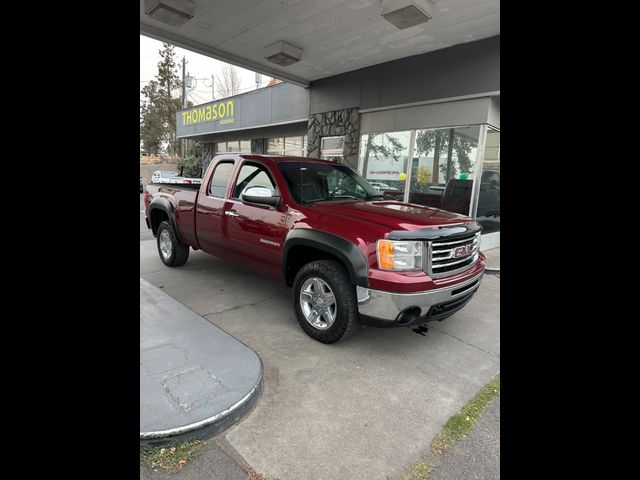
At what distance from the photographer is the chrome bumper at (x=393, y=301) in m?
3.30

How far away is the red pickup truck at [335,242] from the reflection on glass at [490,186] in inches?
157

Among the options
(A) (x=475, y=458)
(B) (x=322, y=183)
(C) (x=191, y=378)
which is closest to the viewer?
(A) (x=475, y=458)

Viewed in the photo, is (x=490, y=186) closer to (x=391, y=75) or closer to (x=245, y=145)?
(x=391, y=75)

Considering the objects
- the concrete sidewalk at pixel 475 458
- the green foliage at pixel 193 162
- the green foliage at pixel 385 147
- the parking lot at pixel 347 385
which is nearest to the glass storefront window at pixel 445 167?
the green foliage at pixel 385 147

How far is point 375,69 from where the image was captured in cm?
938

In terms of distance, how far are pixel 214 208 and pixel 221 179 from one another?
1.43 feet

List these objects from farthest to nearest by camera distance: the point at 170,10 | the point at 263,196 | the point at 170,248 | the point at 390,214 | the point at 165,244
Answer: the point at 165,244
the point at 170,248
the point at 170,10
the point at 263,196
the point at 390,214

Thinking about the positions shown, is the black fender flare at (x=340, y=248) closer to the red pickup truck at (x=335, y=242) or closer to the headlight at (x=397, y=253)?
the red pickup truck at (x=335, y=242)

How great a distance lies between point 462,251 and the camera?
376 centimetres

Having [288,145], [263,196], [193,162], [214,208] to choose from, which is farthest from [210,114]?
[263,196]
